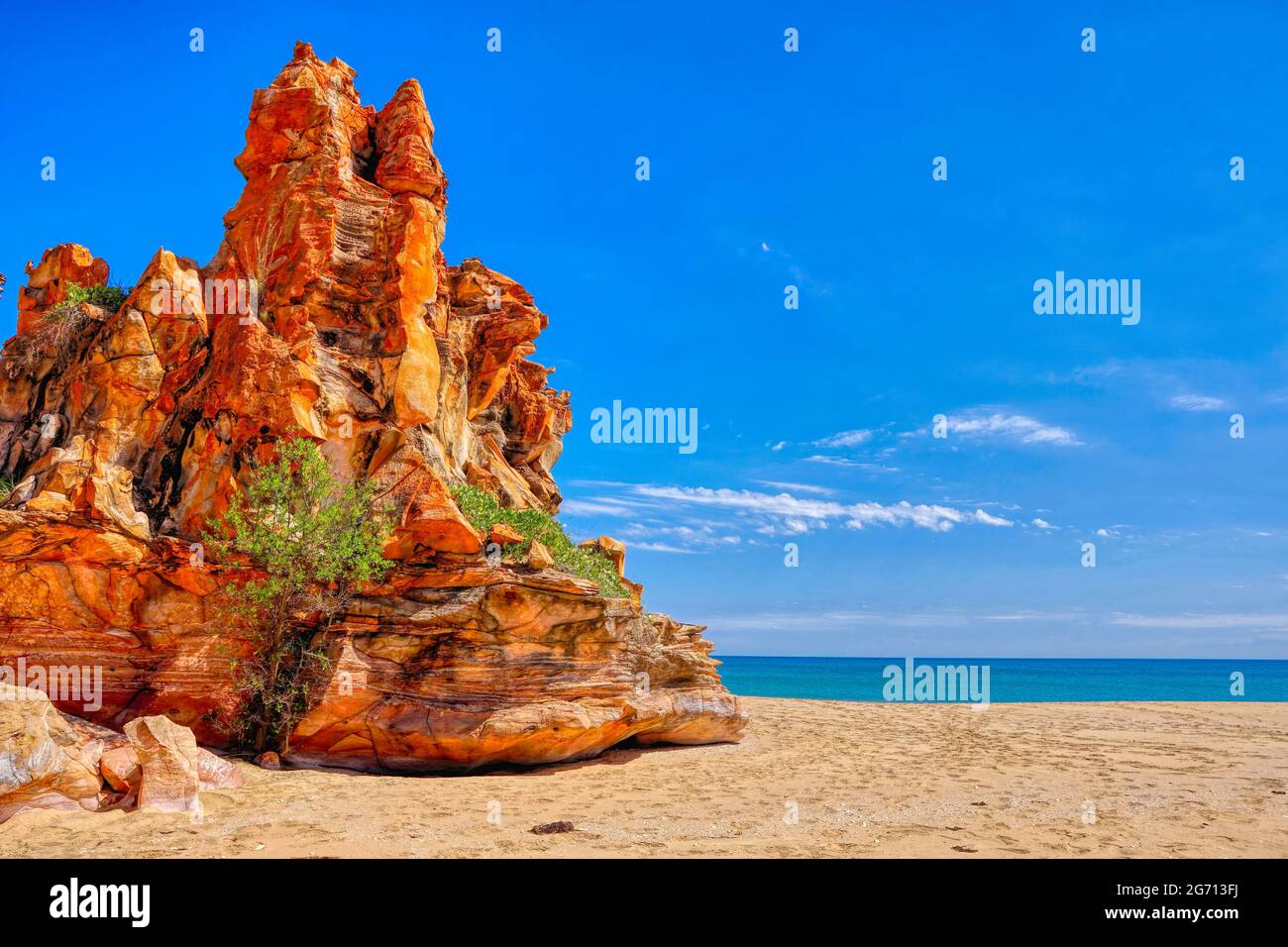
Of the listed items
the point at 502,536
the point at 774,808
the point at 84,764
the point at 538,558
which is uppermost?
the point at 502,536

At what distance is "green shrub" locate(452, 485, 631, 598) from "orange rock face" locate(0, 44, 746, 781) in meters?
0.83

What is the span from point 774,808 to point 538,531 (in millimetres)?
9720

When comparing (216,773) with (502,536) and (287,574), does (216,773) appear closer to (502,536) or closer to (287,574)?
(287,574)

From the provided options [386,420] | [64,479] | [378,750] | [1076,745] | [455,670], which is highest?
[386,420]

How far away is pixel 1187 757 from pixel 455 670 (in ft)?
54.1

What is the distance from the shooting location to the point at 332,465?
57.6 feet

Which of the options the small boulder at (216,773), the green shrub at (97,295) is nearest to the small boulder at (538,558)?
the small boulder at (216,773)

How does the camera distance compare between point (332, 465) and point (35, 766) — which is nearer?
point (35, 766)

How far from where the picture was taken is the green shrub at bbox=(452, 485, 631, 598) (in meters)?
17.8

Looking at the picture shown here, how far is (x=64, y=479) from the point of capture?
15.3 m

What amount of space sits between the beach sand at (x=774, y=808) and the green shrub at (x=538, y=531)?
440 centimetres

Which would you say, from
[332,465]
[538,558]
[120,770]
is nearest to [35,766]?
[120,770]
